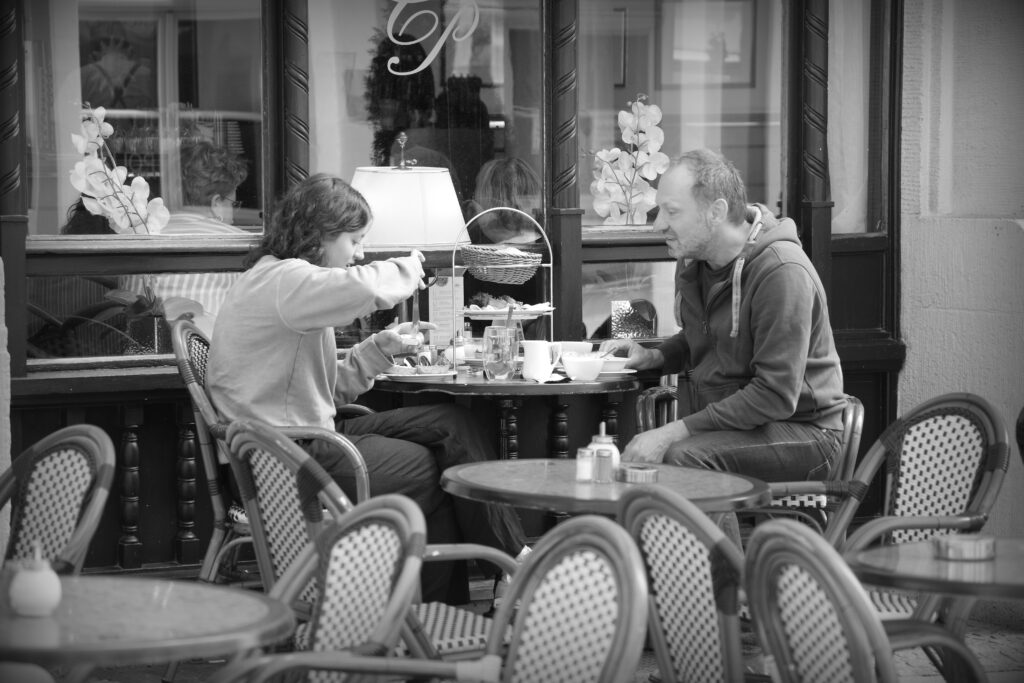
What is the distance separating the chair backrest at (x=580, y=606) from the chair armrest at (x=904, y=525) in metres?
1.06

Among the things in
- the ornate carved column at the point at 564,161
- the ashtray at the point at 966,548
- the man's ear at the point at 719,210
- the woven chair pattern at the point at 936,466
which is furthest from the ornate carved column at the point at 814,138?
the ashtray at the point at 966,548

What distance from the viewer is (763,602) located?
2.84m

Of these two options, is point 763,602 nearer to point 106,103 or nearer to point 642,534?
point 642,534

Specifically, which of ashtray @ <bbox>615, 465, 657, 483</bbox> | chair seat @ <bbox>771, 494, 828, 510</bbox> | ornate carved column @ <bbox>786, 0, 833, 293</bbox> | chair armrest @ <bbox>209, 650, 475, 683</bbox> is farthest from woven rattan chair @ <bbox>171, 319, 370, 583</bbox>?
ornate carved column @ <bbox>786, 0, 833, 293</bbox>

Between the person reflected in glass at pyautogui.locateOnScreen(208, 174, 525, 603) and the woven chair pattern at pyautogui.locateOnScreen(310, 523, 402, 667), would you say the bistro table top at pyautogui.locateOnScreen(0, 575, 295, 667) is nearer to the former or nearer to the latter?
the woven chair pattern at pyautogui.locateOnScreen(310, 523, 402, 667)

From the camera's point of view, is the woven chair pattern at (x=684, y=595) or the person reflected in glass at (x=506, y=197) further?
the person reflected in glass at (x=506, y=197)

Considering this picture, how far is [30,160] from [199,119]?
70cm

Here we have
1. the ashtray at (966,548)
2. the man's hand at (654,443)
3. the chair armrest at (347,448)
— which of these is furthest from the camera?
the man's hand at (654,443)

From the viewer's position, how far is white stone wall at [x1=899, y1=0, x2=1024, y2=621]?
5.97 metres

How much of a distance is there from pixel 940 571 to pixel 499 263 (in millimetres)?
3117

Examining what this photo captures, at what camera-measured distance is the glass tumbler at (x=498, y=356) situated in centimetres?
533

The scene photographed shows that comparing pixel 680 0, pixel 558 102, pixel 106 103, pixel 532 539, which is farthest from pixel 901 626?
pixel 680 0

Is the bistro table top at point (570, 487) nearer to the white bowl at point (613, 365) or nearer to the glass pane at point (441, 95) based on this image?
the white bowl at point (613, 365)

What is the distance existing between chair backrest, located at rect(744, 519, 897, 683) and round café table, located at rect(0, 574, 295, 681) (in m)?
0.87
